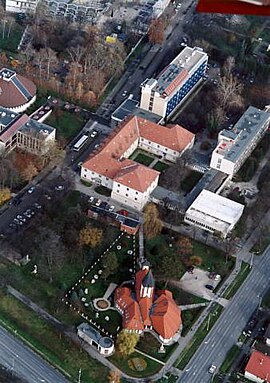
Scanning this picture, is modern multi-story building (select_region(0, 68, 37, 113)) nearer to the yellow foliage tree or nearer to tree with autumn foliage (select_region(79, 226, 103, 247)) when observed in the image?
the yellow foliage tree

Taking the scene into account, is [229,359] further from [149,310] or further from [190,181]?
[190,181]

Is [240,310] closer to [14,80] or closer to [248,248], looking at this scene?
[248,248]

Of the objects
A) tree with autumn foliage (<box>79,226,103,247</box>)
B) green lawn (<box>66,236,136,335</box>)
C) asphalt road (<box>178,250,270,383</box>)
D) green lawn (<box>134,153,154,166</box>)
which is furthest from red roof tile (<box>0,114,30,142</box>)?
asphalt road (<box>178,250,270,383</box>)

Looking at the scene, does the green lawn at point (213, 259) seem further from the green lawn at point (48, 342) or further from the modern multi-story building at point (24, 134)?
the modern multi-story building at point (24, 134)

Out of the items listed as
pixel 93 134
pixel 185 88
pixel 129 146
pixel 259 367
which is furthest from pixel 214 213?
pixel 185 88

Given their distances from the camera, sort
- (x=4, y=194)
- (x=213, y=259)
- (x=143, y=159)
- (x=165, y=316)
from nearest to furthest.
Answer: (x=165, y=316), (x=213, y=259), (x=4, y=194), (x=143, y=159)

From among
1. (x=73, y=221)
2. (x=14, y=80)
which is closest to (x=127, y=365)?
(x=73, y=221)
